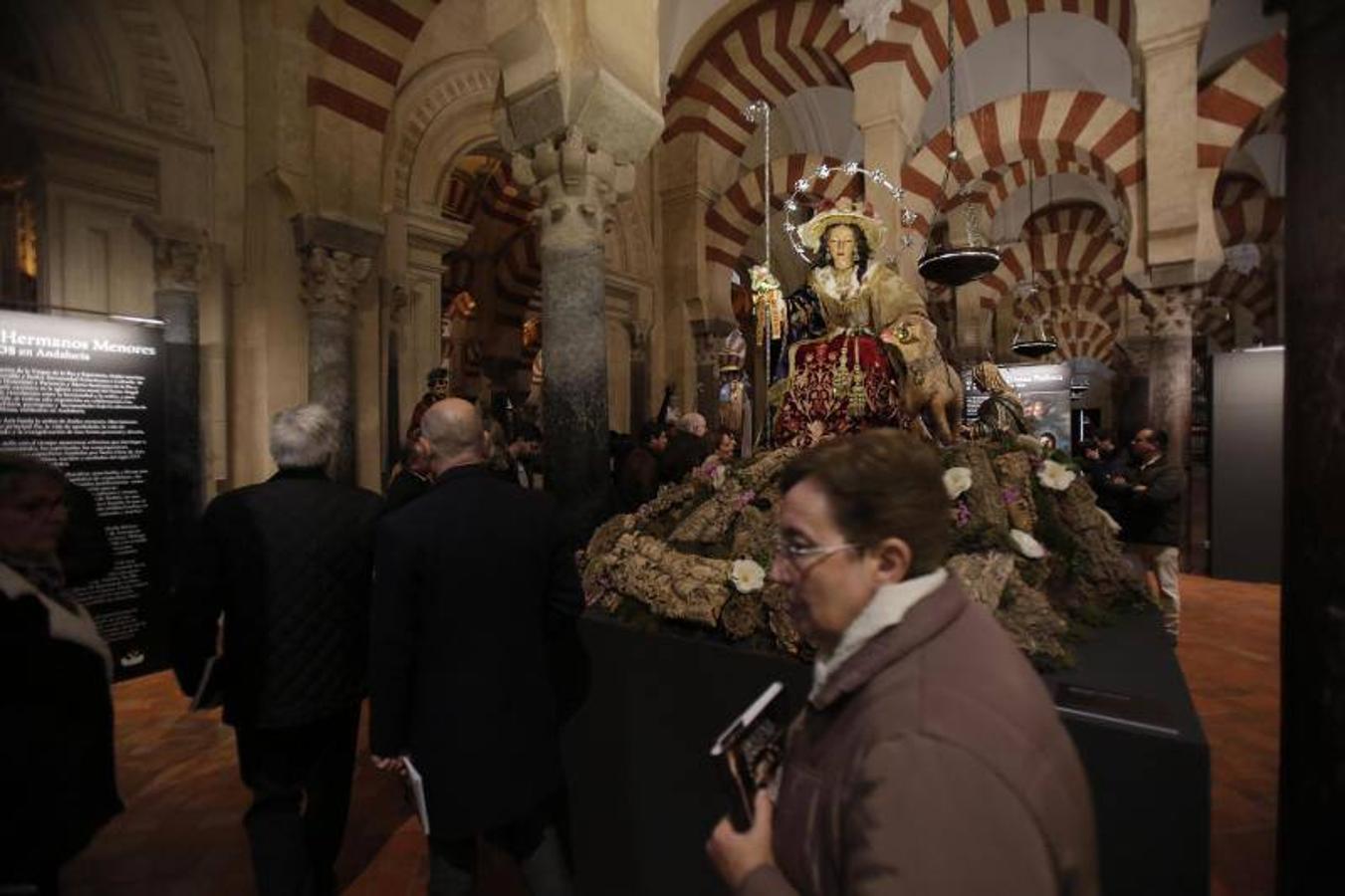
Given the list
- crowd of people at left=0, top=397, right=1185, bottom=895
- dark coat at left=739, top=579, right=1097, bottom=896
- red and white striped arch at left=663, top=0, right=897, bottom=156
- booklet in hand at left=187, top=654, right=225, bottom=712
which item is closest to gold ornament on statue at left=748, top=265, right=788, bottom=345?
crowd of people at left=0, top=397, right=1185, bottom=895

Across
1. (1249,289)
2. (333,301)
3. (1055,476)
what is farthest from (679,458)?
(1249,289)

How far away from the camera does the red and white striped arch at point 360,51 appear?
19.6 ft

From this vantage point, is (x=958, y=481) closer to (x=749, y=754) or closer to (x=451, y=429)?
(x=451, y=429)

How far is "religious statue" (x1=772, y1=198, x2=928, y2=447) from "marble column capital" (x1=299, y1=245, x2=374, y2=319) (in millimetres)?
4141

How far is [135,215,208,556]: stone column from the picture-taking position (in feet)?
16.4

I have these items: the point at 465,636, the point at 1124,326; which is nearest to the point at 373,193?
the point at 465,636

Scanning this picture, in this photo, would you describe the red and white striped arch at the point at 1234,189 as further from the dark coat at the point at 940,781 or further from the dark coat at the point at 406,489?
the dark coat at the point at 940,781

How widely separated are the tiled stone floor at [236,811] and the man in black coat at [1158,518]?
0.79m

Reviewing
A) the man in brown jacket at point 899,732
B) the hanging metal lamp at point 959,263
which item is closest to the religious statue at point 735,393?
the hanging metal lamp at point 959,263

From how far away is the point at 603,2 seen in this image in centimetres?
425

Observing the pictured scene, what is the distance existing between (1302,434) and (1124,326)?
546 inches

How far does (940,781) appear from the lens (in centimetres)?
67

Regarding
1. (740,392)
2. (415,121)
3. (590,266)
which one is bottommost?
(740,392)

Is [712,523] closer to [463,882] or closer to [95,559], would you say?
[463,882]
